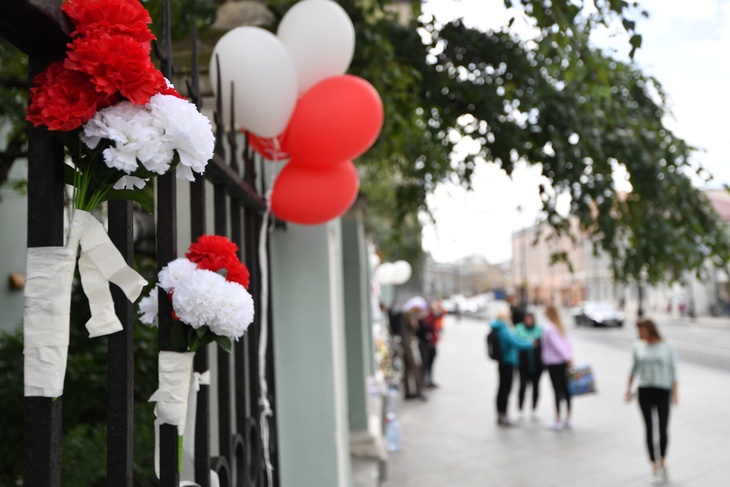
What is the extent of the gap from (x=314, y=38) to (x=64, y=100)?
1.84 meters

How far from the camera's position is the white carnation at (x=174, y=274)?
1351 mm

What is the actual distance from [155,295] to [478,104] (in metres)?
3.89

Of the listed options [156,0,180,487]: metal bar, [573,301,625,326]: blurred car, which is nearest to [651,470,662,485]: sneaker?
[156,0,180,487]: metal bar

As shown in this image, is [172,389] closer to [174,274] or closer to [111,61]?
[174,274]

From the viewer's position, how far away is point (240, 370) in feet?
6.91

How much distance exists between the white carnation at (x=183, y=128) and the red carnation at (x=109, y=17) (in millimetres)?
107

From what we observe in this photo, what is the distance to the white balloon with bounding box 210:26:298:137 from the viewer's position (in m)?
2.41

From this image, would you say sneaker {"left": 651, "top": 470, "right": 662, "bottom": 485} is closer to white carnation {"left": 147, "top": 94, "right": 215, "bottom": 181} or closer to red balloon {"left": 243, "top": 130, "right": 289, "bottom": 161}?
red balloon {"left": 243, "top": 130, "right": 289, "bottom": 161}

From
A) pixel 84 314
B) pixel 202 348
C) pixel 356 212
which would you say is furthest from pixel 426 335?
pixel 202 348

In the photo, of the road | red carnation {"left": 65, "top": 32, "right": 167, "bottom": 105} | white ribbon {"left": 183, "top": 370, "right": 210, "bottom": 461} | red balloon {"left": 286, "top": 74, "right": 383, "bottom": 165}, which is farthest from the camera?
the road

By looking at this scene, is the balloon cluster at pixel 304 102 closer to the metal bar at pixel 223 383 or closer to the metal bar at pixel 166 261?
the metal bar at pixel 223 383

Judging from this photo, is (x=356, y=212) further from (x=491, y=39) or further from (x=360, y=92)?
(x=360, y=92)

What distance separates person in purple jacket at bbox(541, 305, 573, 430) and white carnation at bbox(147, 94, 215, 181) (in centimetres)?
783

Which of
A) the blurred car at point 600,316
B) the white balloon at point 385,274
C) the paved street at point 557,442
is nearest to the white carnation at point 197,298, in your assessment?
the paved street at point 557,442
